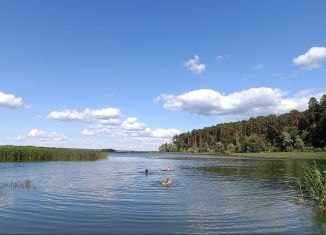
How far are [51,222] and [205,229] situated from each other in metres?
7.93

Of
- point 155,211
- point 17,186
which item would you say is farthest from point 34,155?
point 155,211

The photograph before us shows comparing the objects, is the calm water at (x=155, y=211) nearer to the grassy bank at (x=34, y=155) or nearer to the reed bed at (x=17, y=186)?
the reed bed at (x=17, y=186)

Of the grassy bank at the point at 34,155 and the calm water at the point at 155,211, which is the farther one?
the grassy bank at the point at 34,155

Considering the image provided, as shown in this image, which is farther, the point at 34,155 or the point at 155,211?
the point at 34,155

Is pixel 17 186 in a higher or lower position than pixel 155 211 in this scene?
higher

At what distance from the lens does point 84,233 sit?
1894cm

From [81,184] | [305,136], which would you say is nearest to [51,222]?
[81,184]

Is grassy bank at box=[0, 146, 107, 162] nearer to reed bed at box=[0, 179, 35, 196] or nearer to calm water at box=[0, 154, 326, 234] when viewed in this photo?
reed bed at box=[0, 179, 35, 196]

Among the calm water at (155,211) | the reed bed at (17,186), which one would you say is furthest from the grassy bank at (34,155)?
the calm water at (155,211)

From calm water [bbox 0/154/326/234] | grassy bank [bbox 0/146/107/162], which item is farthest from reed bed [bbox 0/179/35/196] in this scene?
grassy bank [bbox 0/146/107/162]

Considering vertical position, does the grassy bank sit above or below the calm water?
above

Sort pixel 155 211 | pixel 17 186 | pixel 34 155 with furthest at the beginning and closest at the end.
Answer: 1. pixel 34 155
2. pixel 17 186
3. pixel 155 211

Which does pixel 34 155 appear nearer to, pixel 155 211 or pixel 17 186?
pixel 17 186

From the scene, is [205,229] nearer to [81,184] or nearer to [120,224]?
[120,224]
